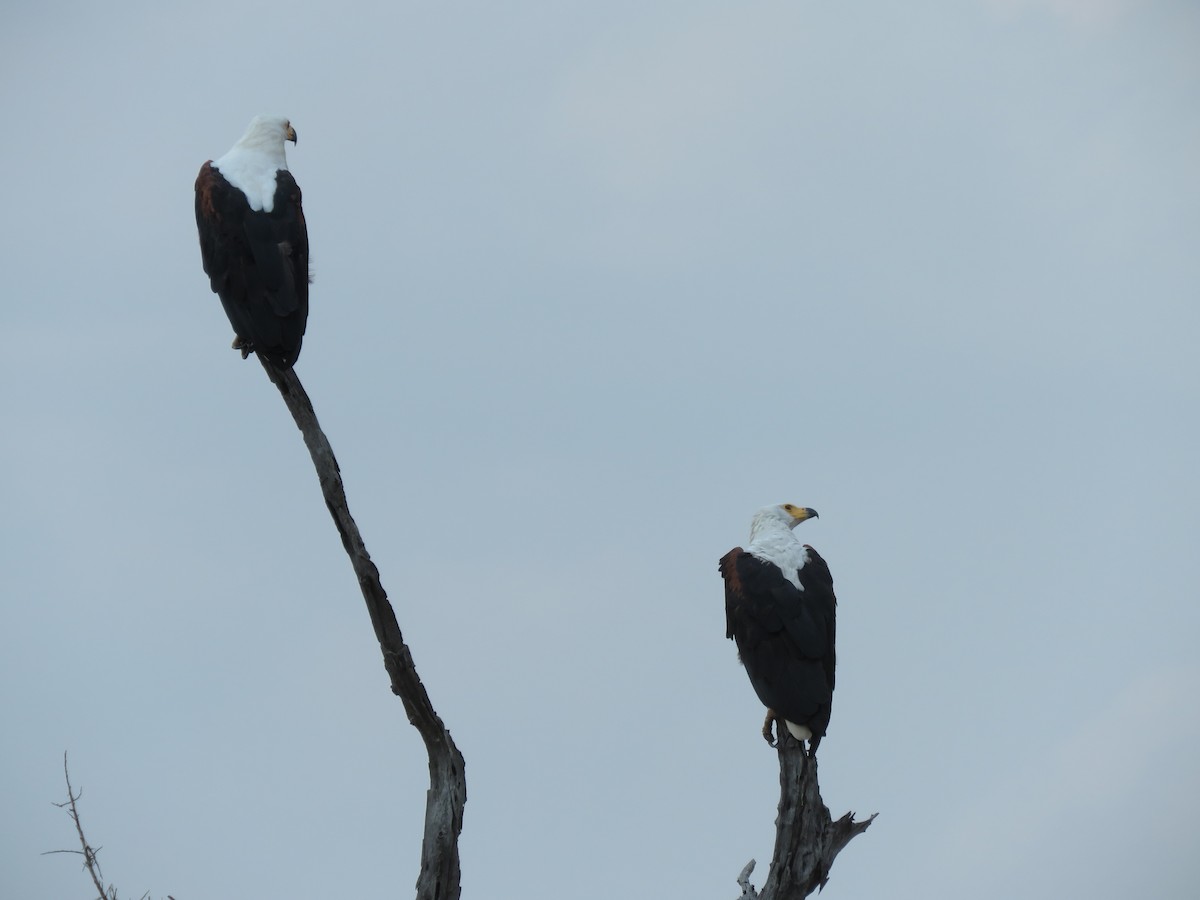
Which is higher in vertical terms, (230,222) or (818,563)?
(230,222)

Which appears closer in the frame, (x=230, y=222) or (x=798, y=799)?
(x=798, y=799)

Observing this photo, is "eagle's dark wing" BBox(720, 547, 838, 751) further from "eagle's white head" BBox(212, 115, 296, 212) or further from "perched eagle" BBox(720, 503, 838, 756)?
"eagle's white head" BBox(212, 115, 296, 212)

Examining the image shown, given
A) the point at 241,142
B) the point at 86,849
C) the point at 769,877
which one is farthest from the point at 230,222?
the point at 769,877

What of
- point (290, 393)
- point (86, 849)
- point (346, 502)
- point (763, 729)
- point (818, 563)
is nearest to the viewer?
point (86, 849)

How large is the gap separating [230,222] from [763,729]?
3947 mm

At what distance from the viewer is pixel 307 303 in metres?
7.34

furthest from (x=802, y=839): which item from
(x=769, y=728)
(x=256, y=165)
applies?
(x=256, y=165)

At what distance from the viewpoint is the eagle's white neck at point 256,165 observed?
756 centimetres

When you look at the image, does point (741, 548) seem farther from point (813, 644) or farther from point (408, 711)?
point (408, 711)

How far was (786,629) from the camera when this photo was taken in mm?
7473

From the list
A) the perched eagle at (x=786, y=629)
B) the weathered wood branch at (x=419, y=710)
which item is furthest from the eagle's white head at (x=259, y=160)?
the perched eagle at (x=786, y=629)

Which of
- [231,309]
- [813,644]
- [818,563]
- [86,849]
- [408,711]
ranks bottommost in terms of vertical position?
[86,849]

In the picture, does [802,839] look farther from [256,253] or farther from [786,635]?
[256,253]

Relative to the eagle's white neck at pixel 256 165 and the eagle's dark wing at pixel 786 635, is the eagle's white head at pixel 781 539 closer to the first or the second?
the eagle's dark wing at pixel 786 635
